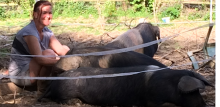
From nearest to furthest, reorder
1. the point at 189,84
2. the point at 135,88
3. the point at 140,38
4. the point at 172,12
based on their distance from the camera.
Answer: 1. the point at 189,84
2. the point at 135,88
3. the point at 140,38
4. the point at 172,12

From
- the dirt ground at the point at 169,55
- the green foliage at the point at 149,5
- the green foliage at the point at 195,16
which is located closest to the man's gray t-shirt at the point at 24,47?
the dirt ground at the point at 169,55

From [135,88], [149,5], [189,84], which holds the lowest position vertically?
[149,5]

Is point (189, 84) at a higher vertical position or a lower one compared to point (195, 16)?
higher

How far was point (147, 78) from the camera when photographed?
175 inches

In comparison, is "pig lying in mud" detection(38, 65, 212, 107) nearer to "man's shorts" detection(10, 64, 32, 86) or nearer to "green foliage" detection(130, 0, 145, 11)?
"man's shorts" detection(10, 64, 32, 86)

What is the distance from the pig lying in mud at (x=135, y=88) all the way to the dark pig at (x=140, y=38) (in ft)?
8.38

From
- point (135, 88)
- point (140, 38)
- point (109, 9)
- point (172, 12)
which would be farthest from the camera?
point (109, 9)

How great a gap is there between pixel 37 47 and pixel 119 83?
123 cm

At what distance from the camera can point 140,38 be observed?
26.0 ft

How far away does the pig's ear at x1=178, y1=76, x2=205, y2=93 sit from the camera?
395 cm

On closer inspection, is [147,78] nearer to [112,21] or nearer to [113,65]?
[113,65]

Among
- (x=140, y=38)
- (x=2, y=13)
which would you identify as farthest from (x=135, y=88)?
(x=2, y=13)

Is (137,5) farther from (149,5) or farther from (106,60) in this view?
(106,60)

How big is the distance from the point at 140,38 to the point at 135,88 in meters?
3.61
